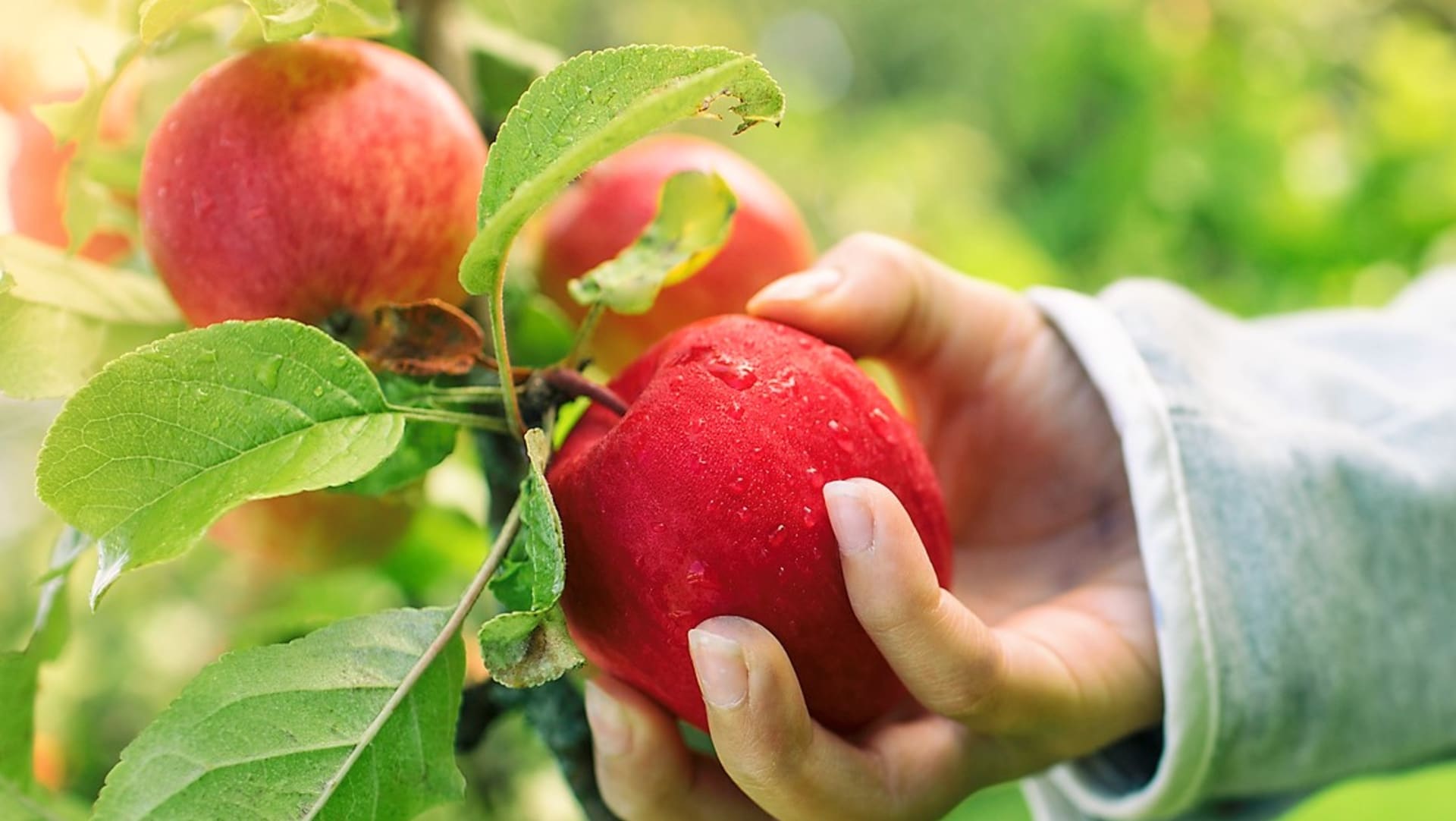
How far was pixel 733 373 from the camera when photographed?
1.17 ft

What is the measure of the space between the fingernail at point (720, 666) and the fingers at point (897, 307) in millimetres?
144

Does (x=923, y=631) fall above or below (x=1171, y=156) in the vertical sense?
above

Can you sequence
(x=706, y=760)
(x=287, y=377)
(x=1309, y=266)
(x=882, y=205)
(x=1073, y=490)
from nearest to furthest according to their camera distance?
(x=287, y=377), (x=706, y=760), (x=1073, y=490), (x=1309, y=266), (x=882, y=205)

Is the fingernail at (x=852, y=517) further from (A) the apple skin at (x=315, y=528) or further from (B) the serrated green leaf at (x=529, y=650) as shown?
(A) the apple skin at (x=315, y=528)

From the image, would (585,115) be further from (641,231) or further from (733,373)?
(641,231)

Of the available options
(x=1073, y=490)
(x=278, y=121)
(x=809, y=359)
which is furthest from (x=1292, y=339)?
(x=278, y=121)

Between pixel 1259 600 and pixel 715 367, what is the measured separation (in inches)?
10.0

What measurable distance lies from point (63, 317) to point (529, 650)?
20cm

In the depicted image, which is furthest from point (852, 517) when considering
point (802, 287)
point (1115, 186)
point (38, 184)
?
point (1115, 186)

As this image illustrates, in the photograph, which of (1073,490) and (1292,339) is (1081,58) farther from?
(1073,490)

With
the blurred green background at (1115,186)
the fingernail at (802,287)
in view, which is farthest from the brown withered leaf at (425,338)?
the blurred green background at (1115,186)

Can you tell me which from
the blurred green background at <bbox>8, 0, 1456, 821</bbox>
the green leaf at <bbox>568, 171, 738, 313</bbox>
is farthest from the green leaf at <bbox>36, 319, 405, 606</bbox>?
the blurred green background at <bbox>8, 0, 1456, 821</bbox>

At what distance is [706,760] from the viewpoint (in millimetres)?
444

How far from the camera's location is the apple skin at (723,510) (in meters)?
0.33
